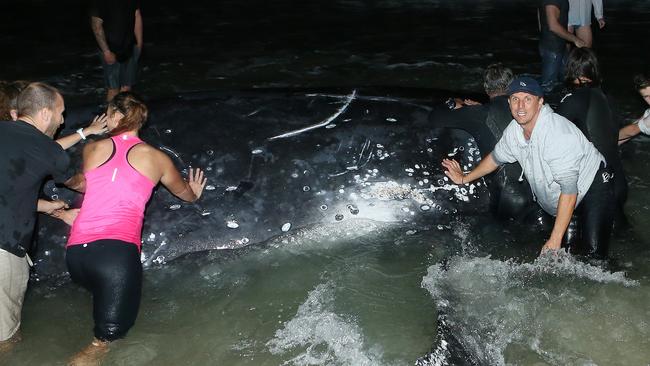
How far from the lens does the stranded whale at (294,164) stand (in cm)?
471

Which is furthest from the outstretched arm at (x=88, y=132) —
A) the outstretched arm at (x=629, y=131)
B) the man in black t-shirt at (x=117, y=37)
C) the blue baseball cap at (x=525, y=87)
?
the outstretched arm at (x=629, y=131)

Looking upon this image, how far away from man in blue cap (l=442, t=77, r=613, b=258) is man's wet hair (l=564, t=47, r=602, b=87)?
0.66m

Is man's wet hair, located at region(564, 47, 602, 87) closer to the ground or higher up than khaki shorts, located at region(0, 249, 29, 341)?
higher up

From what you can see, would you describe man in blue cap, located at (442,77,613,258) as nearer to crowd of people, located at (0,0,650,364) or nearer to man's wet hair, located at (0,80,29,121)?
crowd of people, located at (0,0,650,364)

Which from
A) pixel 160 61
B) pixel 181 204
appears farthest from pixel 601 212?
pixel 160 61

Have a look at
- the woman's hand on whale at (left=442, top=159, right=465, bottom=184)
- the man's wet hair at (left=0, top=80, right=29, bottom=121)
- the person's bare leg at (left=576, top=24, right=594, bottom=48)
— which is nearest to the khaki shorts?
the man's wet hair at (left=0, top=80, right=29, bottom=121)

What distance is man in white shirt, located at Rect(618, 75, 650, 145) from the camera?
16.4 ft

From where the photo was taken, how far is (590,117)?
4.77 metres

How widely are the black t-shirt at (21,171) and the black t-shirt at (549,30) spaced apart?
20.0ft

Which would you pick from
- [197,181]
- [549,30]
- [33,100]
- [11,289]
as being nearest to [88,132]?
[33,100]

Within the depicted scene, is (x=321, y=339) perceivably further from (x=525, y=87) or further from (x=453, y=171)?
(x=525, y=87)

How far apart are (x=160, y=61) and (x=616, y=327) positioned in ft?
34.8

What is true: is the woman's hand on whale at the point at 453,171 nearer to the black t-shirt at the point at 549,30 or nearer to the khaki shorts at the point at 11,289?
the khaki shorts at the point at 11,289

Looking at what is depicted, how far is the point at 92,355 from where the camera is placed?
379 centimetres
